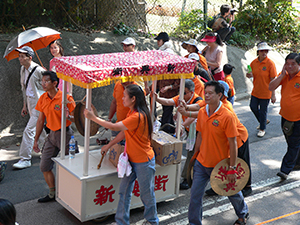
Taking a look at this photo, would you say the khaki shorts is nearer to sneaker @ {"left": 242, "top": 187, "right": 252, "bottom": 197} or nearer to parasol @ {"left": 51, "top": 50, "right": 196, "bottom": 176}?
parasol @ {"left": 51, "top": 50, "right": 196, "bottom": 176}

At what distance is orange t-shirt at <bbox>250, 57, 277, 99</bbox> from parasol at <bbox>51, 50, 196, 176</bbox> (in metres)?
3.39

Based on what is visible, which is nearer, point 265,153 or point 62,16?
point 265,153

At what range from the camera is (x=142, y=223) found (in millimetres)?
5008

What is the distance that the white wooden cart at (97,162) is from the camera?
4.61 metres

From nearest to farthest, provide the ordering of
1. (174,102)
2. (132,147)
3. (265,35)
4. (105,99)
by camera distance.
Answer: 1. (132,147)
2. (174,102)
3. (105,99)
4. (265,35)

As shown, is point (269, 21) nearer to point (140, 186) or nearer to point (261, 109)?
point (261, 109)

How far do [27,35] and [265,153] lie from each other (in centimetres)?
522

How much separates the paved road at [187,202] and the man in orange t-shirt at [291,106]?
1.37 feet

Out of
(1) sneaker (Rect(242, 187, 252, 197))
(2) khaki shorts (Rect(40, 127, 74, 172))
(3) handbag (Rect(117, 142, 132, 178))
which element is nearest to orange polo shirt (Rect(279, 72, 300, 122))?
(1) sneaker (Rect(242, 187, 252, 197))

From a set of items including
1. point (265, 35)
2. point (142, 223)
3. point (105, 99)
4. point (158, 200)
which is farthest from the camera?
point (265, 35)

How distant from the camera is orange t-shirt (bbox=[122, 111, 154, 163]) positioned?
4469 mm

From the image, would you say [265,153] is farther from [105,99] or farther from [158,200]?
[105,99]

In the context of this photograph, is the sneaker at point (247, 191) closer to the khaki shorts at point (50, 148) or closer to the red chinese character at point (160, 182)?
the red chinese character at point (160, 182)

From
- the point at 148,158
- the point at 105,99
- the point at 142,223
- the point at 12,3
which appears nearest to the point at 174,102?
the point at 148,158
